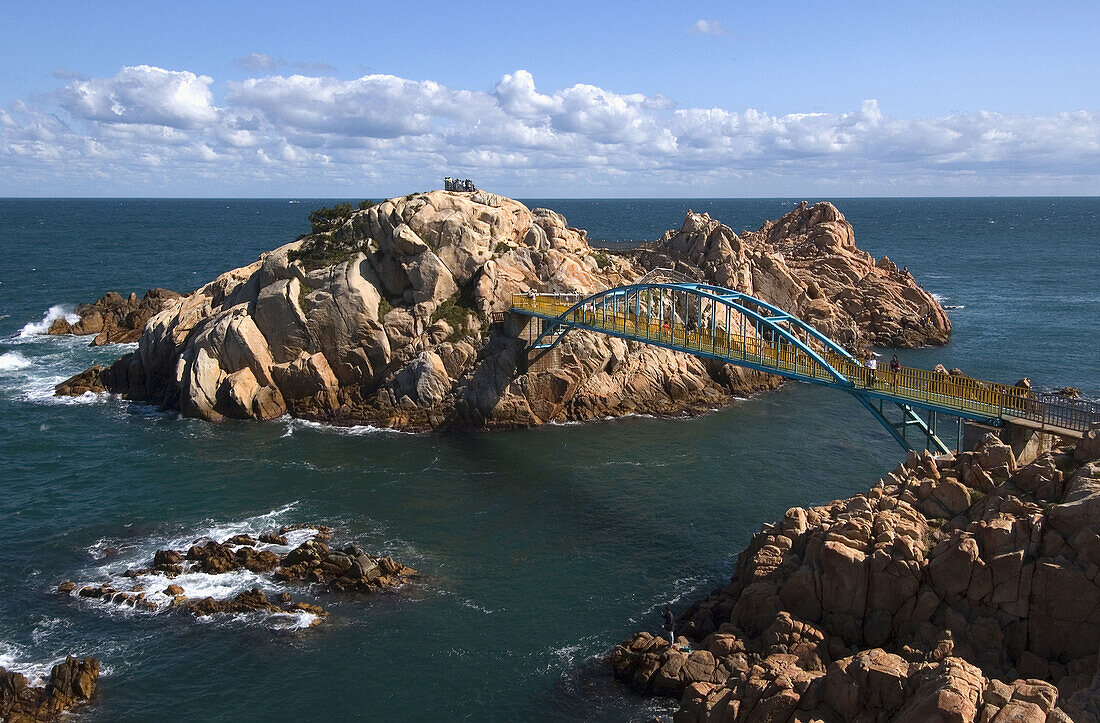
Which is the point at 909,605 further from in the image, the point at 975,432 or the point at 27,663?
the point at 27,663

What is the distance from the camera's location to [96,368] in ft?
224

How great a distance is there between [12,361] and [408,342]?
37.5m

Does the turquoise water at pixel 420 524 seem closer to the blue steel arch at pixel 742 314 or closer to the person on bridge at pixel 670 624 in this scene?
the person on bridge at pixel 670 624

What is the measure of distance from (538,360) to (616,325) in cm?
730

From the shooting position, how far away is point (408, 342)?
61688 mm

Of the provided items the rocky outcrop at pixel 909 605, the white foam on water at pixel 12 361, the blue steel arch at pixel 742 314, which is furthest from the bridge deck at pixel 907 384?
the white foam on water at pixel 12 361

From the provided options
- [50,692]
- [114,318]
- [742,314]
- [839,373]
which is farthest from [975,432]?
[114,318]

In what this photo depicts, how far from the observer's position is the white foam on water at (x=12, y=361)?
240ft

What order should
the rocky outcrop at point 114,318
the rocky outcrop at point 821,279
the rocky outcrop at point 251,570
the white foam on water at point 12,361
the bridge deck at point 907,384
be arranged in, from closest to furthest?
the bridge deck at point 907,384, the rocky outcrop at point 251,570, the white foam on water at point 12,361, the rocky outcrop at point 821,279, the rocky outcrop at point 114,318

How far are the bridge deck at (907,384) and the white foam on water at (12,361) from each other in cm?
4747

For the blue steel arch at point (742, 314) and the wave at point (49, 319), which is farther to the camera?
the wave at point (49, 319)

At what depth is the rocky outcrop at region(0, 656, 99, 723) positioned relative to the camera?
29.1 meters

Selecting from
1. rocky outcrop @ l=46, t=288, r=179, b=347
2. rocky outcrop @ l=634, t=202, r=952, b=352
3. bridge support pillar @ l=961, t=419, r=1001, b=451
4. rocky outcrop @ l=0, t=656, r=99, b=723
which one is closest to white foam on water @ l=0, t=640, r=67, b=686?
rocky outcrop @ l=0, t=656, r=99, b=723

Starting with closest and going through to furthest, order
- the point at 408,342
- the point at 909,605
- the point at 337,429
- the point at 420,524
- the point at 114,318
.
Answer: the point at 909,605 → the point at 420,524 → the point at 337,429 → the point at 408,342 → the point at 114,318
